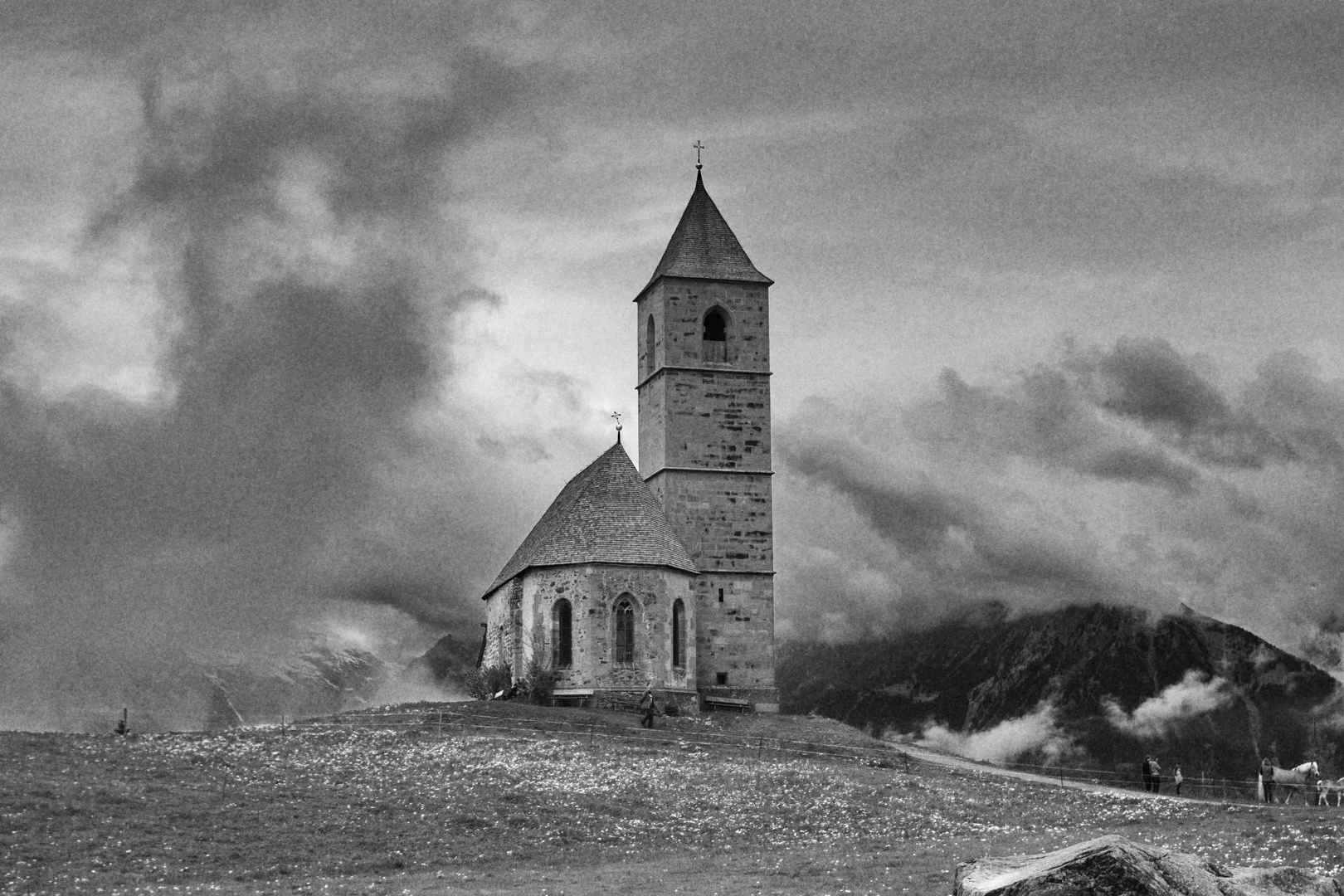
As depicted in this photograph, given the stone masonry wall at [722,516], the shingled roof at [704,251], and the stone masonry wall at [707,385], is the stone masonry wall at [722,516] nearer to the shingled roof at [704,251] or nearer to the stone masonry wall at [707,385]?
the stone masonry wall at [707,385]

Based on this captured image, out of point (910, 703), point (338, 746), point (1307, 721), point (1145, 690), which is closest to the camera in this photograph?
point (338, 746)

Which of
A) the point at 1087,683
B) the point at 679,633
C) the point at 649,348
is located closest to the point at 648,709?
the point at 679,633

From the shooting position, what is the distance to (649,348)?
7756cm

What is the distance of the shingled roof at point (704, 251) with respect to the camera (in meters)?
76.2

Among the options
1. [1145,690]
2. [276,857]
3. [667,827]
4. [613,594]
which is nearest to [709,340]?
[613,594]

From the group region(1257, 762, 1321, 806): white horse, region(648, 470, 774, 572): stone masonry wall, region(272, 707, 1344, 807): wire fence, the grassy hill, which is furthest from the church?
region(1257, 762, 1321, 806): white horse

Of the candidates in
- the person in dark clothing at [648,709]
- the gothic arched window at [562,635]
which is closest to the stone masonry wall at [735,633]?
the gothic arched window at [562,635]

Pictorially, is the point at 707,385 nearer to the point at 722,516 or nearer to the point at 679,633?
the point at 722,516

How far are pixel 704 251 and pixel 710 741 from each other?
26814mm

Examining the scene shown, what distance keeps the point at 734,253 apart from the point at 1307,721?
254 ft

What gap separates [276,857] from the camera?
3491 centimetres

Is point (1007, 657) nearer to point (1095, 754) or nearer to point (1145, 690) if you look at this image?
point (1145, 690)

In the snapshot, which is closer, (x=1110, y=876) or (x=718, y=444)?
(x=1110, y=876)

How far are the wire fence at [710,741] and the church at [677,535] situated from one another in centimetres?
773
